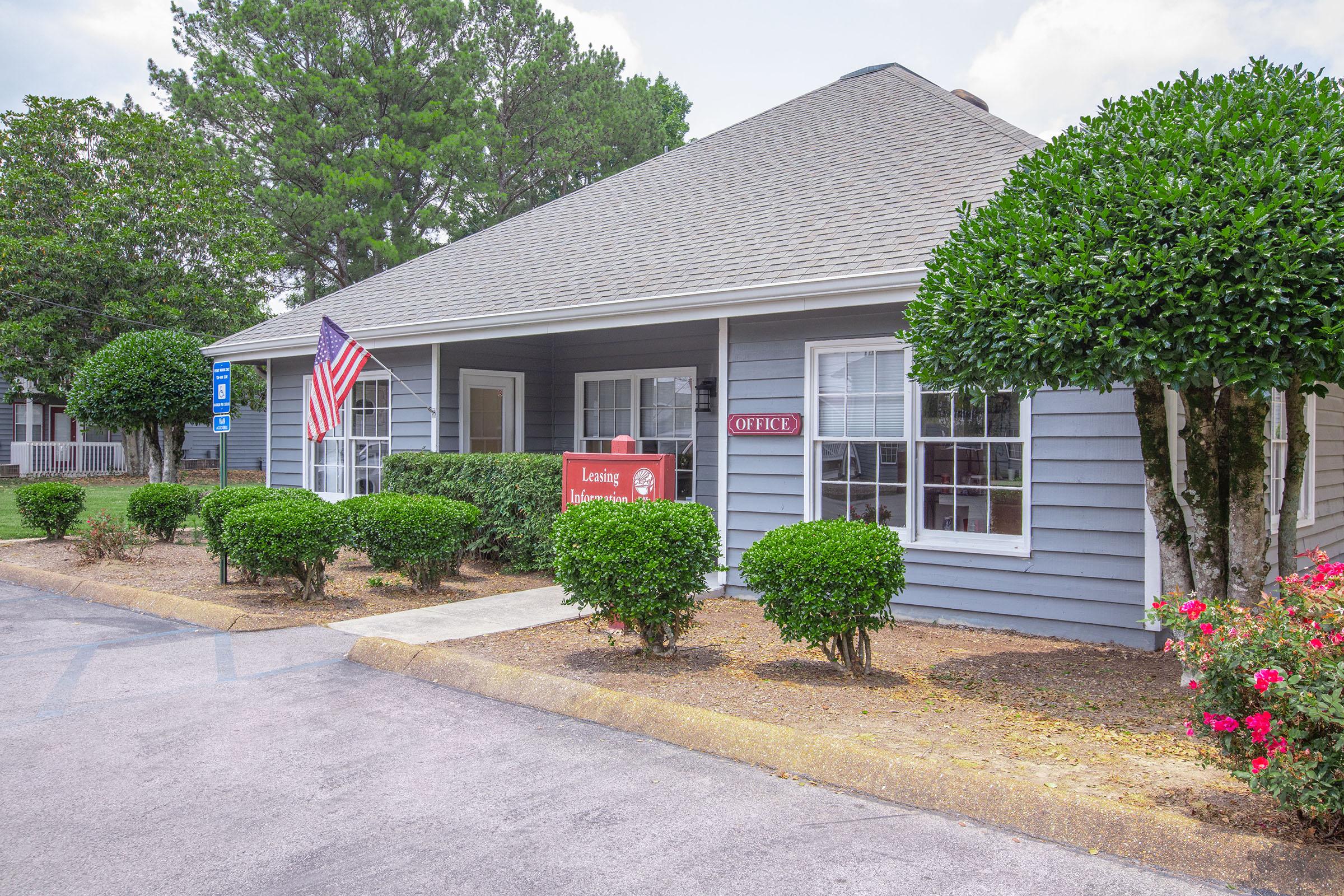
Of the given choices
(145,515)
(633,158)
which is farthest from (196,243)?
(145,515)

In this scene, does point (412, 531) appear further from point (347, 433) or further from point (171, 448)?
point (171, 448)

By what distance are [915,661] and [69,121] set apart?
94.8 feet

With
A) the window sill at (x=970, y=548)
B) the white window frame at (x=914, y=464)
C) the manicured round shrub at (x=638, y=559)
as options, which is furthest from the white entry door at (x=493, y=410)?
the manicured round shrub at (x=638, y=559)

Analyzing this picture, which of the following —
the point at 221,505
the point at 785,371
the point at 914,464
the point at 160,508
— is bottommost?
the point at 160,508

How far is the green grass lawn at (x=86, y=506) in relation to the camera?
48.2 feet

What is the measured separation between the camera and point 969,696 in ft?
19.0

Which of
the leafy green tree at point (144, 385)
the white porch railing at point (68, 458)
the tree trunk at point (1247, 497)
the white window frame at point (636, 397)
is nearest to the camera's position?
the tree trunk at point (1247, 497)

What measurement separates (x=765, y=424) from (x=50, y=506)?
10.4m

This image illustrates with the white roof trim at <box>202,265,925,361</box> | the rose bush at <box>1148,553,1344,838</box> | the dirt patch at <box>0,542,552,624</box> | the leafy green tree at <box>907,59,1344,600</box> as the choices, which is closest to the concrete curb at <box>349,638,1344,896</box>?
the rose bush at <box>1148,553,1344,838</box>

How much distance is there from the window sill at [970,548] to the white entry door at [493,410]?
642 centimetres

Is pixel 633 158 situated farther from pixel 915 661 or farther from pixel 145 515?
pixel 915 661

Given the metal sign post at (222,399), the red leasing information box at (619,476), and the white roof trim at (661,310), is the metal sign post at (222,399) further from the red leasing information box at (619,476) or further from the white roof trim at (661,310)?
the red leasing information box at (619,476)

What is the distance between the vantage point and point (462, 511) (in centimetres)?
941

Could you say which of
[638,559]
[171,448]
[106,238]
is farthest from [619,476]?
[106,238]
